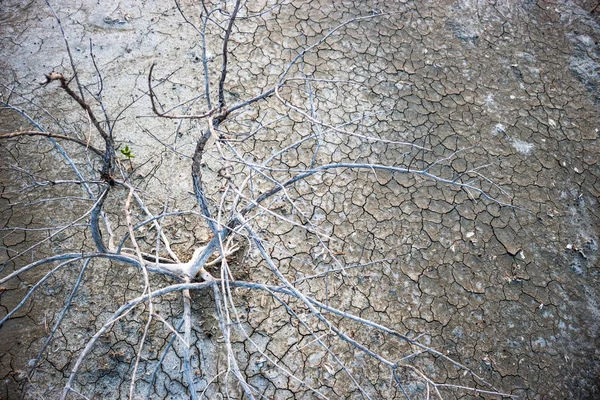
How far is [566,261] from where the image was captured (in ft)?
12.6

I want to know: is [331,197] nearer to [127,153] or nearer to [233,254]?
[233,254]

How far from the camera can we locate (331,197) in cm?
388

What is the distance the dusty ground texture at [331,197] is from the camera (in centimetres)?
310

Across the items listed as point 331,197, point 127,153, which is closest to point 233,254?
point 331,197

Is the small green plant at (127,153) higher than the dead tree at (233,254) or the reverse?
higher

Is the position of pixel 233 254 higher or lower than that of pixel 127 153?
lower

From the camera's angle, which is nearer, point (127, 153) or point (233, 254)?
point (233, 254)

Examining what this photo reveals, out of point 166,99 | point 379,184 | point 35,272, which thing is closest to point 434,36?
point 379,184

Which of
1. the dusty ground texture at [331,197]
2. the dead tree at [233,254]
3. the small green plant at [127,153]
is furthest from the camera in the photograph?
the small green plant at [127,153]

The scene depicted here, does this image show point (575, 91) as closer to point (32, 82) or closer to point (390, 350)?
point (390, 350)

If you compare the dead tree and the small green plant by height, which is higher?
the small green plant

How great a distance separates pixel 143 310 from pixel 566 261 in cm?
383

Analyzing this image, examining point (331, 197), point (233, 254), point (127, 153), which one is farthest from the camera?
point (331, 197)

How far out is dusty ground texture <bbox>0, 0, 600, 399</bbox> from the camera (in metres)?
3.10
